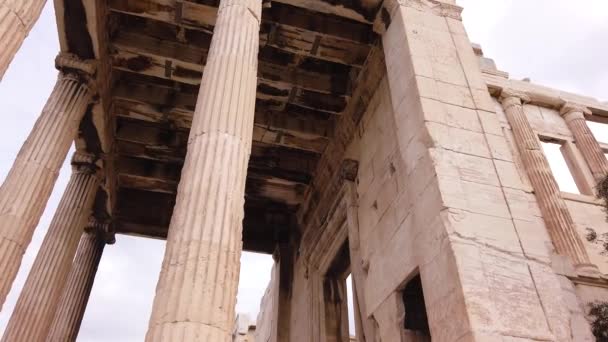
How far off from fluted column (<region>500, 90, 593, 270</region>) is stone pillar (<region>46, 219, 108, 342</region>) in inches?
537

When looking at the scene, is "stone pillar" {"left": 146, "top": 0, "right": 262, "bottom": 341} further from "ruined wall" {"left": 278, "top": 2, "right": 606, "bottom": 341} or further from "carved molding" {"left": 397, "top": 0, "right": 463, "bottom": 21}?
"carved molding" {"left": 397, "top": 0, "right": 463, "bottom": 21}

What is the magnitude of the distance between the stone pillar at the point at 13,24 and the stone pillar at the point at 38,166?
3.47m

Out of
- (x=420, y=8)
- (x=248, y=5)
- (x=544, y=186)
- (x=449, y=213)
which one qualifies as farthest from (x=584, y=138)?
(x=248, y=5)

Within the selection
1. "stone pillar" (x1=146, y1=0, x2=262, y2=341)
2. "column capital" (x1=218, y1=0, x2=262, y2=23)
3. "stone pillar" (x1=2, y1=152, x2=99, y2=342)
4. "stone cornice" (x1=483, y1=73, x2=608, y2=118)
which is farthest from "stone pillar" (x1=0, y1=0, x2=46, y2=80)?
"stone cornice" (x1=483, y1=73, x2=608, y2=118)

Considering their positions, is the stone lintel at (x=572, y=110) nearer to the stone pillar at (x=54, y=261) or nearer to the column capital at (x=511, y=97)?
the column capital at (x=511, y=97)

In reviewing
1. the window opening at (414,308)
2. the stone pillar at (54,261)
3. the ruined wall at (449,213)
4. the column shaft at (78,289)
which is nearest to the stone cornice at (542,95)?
the ruined wall at (449,213)

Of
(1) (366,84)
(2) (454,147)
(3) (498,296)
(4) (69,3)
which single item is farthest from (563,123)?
(4) (69,3)

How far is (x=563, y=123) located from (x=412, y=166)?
38.9ft

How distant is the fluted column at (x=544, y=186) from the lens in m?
12.5

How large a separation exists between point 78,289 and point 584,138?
1729 centimetres

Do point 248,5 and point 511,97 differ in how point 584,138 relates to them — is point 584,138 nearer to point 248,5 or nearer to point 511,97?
point 511,97

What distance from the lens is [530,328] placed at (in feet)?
20.0

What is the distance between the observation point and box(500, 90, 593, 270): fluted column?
1255cm

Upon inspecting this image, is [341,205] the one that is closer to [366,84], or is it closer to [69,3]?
[366,84]
